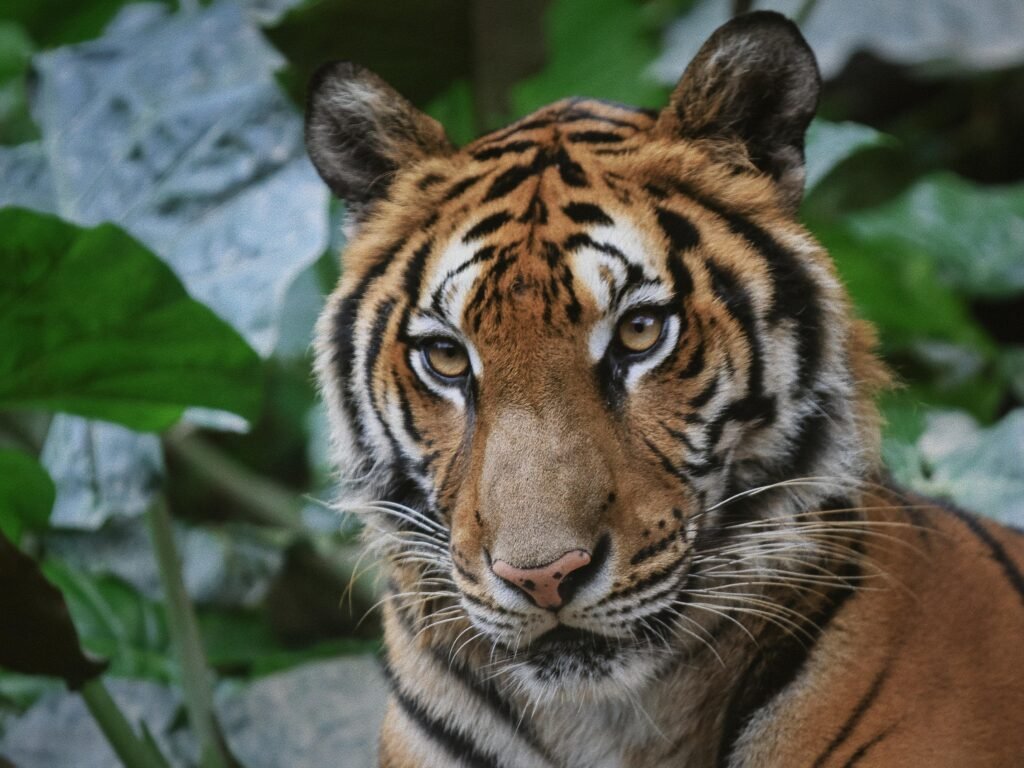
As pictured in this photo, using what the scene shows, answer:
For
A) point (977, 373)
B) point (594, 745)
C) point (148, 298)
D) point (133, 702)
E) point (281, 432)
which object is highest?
point (148, 298)

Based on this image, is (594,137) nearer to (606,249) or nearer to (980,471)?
(606,249)

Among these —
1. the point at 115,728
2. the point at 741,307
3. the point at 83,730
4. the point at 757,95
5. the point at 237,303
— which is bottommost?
the point at 83,730

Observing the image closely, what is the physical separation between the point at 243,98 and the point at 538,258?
122cm

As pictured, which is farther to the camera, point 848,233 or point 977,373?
point 977,373

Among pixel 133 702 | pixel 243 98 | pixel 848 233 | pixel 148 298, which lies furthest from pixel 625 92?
pixel 133 702

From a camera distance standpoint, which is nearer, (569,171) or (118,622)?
(569,171)

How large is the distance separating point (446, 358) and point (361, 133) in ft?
1.22

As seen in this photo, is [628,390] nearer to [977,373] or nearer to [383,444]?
[383,444]

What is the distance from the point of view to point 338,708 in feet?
8.21

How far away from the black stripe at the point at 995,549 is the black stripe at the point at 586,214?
27.1 inches

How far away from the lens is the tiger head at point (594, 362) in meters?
1.45

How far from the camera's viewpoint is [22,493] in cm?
202

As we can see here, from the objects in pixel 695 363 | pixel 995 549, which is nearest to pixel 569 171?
pixel 695 363

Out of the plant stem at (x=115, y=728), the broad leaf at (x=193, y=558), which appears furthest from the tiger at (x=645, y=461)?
the broad leaf at (x=193, y=558)
